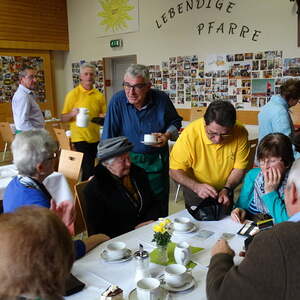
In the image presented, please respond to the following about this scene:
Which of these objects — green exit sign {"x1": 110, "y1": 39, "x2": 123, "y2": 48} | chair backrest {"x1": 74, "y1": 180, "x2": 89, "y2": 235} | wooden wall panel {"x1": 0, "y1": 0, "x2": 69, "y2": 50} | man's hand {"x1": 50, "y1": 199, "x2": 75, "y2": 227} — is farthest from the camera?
wooden wall panel {"x1": 0, "y1": 0, "x2": 69, "y2": 50}

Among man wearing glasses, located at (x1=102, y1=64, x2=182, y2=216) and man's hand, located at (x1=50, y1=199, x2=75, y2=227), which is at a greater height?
man wearing glasses, located at (x1=102, y1=64, x2=182, y2=216)

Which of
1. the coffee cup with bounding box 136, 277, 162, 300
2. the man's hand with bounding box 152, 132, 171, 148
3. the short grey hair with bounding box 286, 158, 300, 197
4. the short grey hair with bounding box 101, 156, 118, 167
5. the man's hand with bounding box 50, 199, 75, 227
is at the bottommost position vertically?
the coffee cup with bounding box 136, 277, 162, 300

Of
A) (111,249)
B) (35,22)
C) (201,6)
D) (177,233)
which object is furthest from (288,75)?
(35,22)

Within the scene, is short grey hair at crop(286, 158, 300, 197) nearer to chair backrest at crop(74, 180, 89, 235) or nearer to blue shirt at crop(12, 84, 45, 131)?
chair backrest at crop(74, 180, 89, 235)

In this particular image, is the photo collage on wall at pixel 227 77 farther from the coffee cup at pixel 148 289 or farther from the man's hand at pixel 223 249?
the coffee cup at pixel 148 289

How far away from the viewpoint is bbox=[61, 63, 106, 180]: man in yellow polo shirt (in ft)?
14.4

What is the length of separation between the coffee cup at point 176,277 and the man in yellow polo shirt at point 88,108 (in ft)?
10.1

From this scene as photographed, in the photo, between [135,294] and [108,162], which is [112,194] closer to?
[108,162]

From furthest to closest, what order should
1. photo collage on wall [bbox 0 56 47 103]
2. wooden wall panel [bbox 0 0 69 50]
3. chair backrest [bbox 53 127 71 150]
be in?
photo collage on wall [bbox 0 56 47 103], wooden wall panel [bbox 0 0 69 50], chair backrest [bbox 53 127 71 150]

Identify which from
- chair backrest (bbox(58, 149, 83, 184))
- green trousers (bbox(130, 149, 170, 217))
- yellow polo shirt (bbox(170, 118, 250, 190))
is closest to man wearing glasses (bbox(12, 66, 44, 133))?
chair backrest (bbox(58, 149, 83, 184))

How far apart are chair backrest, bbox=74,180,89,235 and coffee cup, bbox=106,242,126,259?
66 cm

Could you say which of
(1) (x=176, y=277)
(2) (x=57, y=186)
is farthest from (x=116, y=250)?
(2) (x=57, y=186)

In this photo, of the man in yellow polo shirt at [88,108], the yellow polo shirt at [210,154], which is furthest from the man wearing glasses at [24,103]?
the yellow polo shirt at [210,154]

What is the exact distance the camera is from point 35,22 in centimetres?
786
